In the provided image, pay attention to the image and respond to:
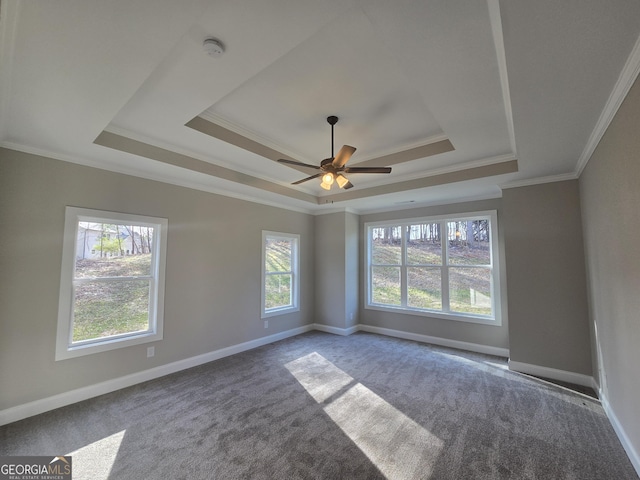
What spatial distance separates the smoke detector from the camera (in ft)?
5.37

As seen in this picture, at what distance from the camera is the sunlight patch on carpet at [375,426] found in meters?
2.08

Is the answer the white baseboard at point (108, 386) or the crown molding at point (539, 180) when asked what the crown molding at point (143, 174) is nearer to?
the white baseboard at point (108, 386)

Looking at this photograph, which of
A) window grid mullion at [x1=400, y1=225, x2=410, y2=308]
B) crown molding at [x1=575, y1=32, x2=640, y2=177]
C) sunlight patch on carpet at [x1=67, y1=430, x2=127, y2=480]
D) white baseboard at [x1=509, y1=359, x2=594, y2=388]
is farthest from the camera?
window grid mullion at [x1=400, y1=225, x2=410, y2=308]

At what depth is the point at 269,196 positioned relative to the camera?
4844mm

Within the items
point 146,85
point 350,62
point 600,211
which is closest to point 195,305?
point 146,85

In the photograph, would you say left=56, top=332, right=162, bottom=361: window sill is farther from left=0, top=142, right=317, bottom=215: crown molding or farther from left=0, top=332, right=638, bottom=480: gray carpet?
left=0, top=142, right=317, bottom=215: crown molding

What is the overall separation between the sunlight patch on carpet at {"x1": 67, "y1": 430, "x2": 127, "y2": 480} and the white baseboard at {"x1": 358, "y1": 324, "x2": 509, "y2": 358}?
445cm

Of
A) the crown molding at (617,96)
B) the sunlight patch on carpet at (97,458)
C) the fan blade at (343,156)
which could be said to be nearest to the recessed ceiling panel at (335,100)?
the fan blade at (343,156)

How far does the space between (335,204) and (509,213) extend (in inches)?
113

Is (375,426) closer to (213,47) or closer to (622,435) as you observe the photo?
(622,435)

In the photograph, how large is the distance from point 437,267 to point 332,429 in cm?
363

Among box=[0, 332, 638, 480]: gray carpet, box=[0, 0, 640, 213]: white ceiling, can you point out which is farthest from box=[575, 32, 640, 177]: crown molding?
box=[0, 332, 638, 480]: gray carpet

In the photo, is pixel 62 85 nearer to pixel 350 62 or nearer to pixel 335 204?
pixel 350 62

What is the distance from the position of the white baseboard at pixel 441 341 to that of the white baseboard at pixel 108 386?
248 cm
